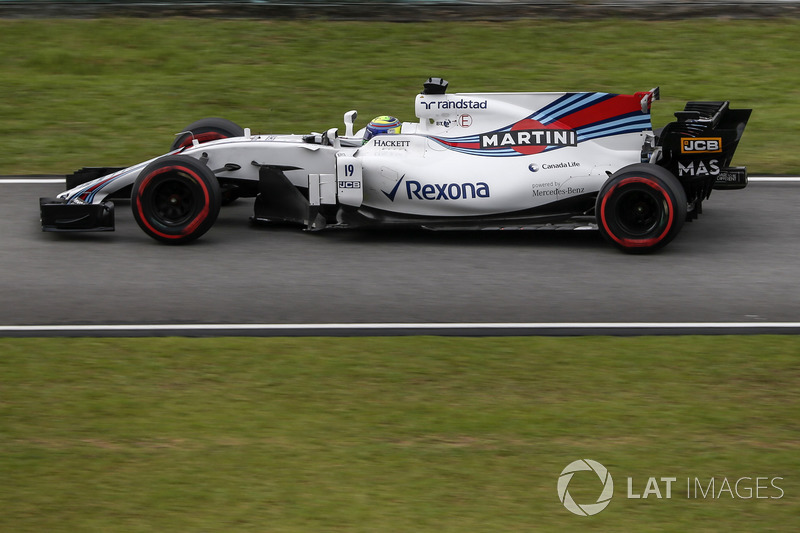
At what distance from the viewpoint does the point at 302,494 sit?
5.01 metres

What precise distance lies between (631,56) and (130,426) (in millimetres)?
10874

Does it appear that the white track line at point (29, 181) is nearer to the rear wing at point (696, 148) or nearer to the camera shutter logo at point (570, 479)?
the rear wing at point (696, 148)

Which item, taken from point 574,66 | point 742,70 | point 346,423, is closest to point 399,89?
point 574,66

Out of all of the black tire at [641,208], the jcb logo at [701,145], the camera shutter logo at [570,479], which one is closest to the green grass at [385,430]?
the camera shutter logo at [570,479]

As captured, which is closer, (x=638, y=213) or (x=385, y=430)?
(x=385, y=430)

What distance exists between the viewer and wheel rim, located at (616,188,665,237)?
27.8 feet

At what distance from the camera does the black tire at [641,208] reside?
328 inches

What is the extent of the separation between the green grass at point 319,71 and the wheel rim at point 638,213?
3.51 meters

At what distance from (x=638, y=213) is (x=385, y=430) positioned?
3674 mm

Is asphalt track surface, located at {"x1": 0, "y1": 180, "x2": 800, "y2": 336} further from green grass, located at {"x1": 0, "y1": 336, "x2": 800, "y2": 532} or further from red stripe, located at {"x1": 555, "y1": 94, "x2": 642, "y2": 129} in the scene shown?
red stripe, located at {"x1": 555, "y1": 94, "x2": 642, "y2": 129}

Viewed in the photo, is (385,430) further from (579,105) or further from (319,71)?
(319,71)

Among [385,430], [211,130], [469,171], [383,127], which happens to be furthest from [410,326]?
[211,130]

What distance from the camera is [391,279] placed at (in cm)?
816

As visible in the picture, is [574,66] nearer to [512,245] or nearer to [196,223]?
[512,245]
